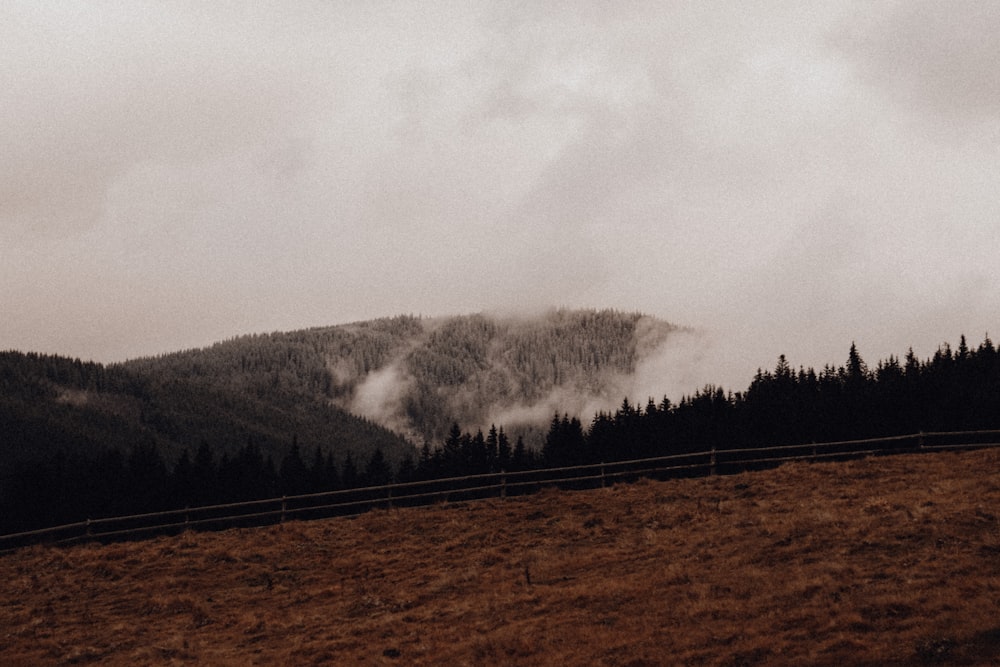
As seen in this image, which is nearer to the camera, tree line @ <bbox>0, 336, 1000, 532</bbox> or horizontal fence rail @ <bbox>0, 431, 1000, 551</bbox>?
horizontal fence rail @ <bbox>0, 431, 1000, 551</bbox>

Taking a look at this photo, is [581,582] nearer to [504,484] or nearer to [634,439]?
[504,484]

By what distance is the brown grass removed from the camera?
17922 millimetres

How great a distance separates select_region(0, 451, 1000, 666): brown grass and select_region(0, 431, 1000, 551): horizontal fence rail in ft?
4.59

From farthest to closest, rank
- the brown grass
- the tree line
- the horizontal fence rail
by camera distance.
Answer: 1. the tree line
2. the horizontal fence rail
3. the brown grass

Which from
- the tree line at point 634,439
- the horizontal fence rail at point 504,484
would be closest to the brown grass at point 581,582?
the horizontal fence rail at point 504,484

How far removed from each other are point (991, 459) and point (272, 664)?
28.6m

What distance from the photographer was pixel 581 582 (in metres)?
24.1

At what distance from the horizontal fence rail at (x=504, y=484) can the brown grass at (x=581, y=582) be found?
1399mm

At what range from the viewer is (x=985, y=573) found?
18859 millimetres

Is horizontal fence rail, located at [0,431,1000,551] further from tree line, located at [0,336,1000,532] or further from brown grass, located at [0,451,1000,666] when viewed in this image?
tree line, located at [0,336,1000,532]

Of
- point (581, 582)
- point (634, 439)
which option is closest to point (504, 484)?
point (581, 582)

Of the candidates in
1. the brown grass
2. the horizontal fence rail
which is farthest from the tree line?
the brown grass

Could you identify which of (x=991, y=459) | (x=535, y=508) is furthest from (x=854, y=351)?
(x=535, y=508)

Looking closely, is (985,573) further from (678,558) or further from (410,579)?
(410,579)
